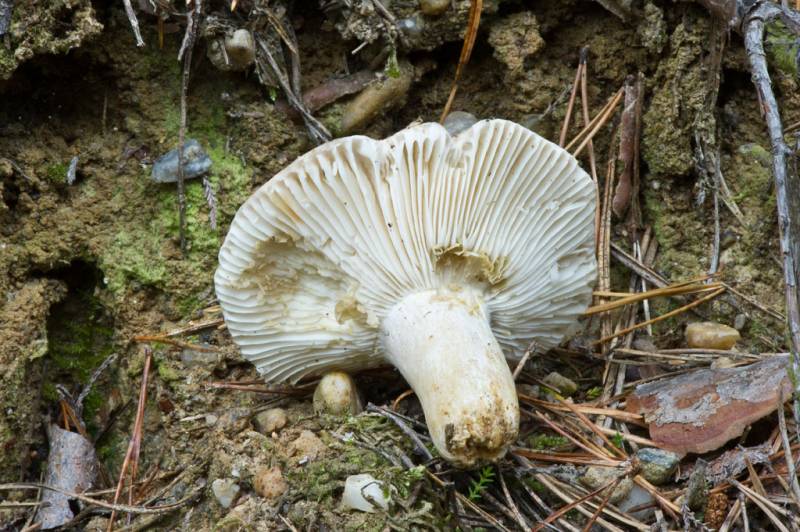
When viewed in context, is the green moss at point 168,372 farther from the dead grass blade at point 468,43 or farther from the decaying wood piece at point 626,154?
the decaying wood piece at point 626,154

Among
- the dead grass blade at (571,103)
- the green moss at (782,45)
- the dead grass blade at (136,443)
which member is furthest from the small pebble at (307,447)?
the green moss at (782,45)

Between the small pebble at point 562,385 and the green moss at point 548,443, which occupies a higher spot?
the small pebble at point 562,385

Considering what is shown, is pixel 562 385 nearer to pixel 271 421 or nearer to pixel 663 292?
pixel 663 292

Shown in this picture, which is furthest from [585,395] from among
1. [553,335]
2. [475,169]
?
[475,169]

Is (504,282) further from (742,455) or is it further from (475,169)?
(742,455)

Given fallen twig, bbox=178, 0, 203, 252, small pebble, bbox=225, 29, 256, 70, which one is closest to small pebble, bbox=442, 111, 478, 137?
small pebble, bbox=225, 29, 256, 70
